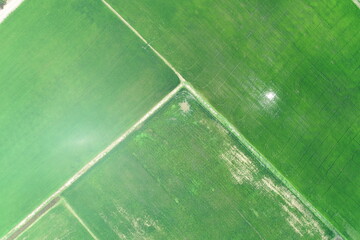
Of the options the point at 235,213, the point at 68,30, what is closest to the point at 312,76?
the point at 235,213

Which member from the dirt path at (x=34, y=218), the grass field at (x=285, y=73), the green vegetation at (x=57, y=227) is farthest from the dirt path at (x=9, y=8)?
the green vegetation at (x=57, y=227)

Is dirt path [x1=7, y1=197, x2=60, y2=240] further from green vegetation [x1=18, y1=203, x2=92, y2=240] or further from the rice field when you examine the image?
the rice field

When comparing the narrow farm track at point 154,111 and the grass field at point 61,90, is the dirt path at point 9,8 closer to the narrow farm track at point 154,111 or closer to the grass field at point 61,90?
the narrow farm track at point 154,111

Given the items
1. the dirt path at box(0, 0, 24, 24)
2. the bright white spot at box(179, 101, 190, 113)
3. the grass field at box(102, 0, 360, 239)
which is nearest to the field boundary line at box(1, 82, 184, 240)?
the bright white spot at box(179, 101, 190, 113)

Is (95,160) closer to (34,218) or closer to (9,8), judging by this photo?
(34,218)

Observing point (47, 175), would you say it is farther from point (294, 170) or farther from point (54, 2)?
point (294, 170)
